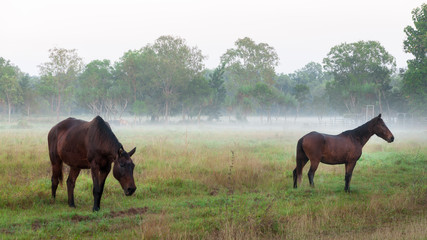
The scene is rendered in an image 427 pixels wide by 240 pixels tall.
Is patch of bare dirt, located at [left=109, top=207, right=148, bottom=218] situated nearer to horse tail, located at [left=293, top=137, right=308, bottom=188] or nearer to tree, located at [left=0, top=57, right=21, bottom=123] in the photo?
horse tail, located at [left=293, top=137, right=308, bottom=188]

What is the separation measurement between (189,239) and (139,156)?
976cm

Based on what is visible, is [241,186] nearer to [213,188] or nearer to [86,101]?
[213,188]

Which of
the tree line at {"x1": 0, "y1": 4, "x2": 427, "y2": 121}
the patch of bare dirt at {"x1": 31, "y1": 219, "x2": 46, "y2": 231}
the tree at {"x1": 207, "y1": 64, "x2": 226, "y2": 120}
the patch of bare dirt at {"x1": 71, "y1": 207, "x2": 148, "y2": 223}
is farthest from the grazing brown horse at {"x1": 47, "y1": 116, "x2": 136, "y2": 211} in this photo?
the tree at {"x1": 207, "y1": 64, "x2": 226, "y2": 120}

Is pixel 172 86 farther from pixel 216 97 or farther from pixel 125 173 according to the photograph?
pixel 125 173

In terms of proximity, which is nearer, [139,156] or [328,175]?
[328,175]

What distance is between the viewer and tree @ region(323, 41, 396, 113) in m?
64.5

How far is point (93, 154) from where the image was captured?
25.8 feet

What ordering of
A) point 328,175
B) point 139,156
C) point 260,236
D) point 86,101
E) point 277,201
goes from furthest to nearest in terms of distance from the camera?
point 86,101 → point 139,156 → point 328,175 → point 277,201 → point 260,236

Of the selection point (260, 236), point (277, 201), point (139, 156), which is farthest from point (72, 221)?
point (139, 156)

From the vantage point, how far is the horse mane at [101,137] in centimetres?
777

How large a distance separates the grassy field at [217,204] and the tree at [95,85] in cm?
4766

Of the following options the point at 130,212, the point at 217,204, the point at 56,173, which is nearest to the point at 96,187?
the point at 130,212

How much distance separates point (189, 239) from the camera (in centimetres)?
562

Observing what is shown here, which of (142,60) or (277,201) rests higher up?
(142,60)
